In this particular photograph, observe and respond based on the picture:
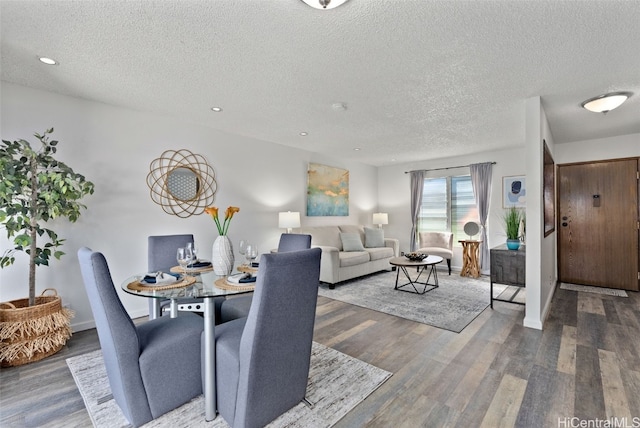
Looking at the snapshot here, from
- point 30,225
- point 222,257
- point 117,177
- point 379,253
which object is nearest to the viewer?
point 222,257

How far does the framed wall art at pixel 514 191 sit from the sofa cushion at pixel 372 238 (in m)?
2.37

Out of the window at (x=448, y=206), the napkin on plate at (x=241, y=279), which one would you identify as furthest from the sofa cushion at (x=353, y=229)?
the napkin on plate at (x=241, y=279)

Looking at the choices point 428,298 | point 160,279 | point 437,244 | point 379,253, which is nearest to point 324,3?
point 160,279

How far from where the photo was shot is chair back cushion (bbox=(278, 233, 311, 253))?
2752 millimetres

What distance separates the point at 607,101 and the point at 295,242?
10.7 feet

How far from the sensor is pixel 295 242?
286 cm

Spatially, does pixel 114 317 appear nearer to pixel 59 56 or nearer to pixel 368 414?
pixel 368 414

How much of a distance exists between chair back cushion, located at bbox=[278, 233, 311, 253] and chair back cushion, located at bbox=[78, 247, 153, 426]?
150 centimetres

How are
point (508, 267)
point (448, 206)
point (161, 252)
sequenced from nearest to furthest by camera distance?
point (161, 252), point (508, 267), point (448, 206)

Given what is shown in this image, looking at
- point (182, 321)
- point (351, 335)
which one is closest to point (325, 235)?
point (351, 335)

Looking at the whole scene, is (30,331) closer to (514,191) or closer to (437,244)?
(437,244)

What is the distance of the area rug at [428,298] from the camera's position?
328 cm

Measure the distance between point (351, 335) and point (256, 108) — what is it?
2597 millimetres

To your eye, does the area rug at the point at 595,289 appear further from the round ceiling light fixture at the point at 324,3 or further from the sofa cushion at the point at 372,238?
the round ceiling light fixture at the point at 324,3
